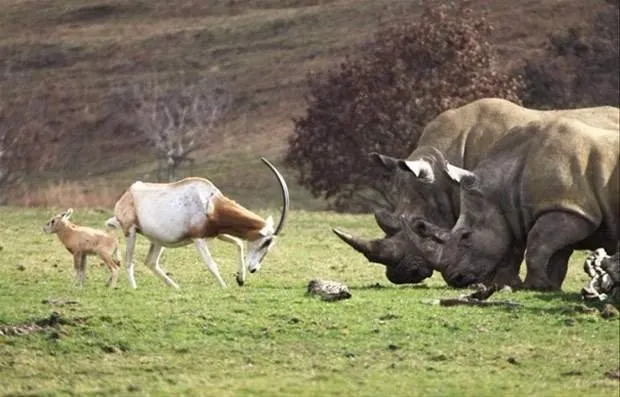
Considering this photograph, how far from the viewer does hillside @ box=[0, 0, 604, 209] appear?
5225 cm

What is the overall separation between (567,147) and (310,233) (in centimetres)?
1123

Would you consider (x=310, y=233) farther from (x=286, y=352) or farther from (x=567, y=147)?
(x=286, y=352)

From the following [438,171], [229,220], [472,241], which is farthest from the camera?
[438,171]

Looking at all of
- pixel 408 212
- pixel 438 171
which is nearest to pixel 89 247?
pixel 408 212

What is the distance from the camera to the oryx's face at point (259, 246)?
21.1 meters

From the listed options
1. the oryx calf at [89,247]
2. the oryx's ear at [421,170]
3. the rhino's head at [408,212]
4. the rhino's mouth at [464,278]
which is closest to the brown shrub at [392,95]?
the rhino's head at [408,212]

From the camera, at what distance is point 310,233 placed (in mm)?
31656

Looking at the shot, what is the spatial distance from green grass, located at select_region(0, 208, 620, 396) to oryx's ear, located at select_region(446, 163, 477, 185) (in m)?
1.31

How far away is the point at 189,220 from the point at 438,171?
127 inches

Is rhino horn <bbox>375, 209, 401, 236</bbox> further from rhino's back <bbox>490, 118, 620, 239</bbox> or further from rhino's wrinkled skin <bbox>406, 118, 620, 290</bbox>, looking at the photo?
rhino's back <bbox>490, 118, 620, 239</bbox>

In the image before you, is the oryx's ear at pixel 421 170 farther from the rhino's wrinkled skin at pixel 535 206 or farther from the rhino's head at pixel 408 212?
the rhino's wrinkled skin at pixel 535 206

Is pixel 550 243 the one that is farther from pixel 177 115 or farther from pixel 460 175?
pixel 177 115

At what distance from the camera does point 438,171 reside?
2270cm

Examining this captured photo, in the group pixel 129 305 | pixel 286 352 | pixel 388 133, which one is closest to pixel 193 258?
pixel 129 305
